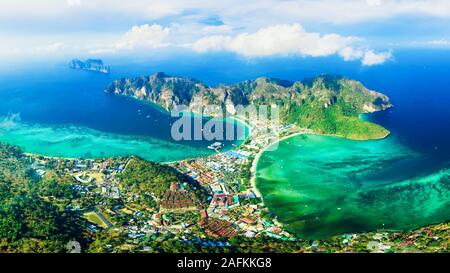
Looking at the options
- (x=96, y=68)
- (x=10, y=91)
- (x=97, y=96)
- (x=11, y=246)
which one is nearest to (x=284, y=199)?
(x=11, y=246)

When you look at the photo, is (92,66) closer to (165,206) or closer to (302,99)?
(302,99)

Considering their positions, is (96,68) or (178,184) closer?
(178,184)

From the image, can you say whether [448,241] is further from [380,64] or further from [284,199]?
[380,64]

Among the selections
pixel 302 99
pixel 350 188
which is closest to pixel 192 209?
pixel 350 188

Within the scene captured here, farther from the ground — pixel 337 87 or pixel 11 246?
pixel 337 87

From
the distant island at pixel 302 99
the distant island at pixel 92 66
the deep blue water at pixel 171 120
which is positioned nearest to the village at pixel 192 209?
the deep blue water at pixel 171 120

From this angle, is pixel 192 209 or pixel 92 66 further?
pixel 92 66

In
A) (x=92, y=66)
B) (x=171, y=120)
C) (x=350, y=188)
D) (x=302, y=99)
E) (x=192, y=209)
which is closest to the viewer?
(x=192, y=209)

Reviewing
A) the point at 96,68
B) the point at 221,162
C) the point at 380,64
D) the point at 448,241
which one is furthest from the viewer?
the point at 380,64
